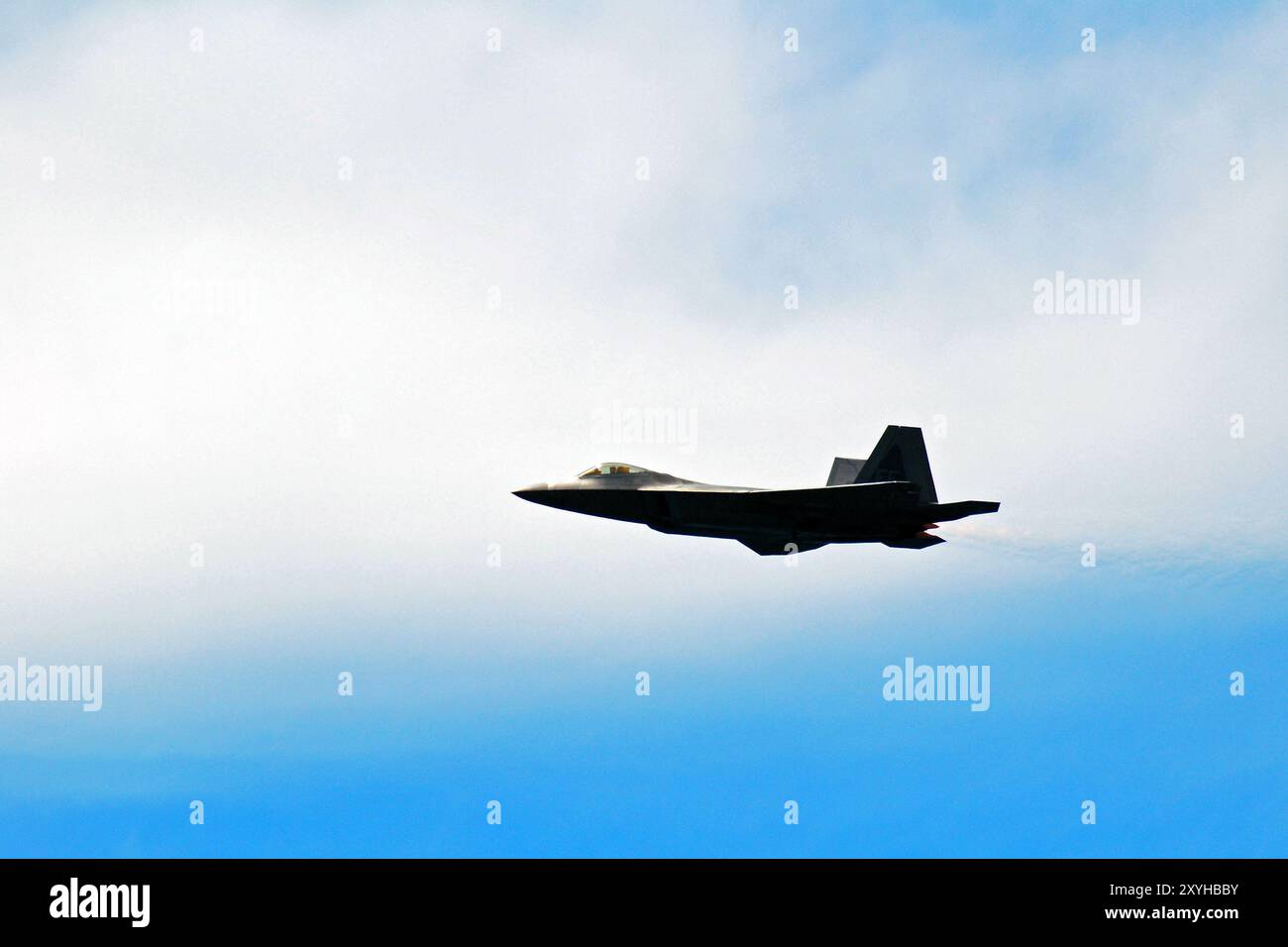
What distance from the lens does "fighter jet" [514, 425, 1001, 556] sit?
198 ft

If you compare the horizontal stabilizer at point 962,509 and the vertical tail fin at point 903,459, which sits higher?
the vertical tail fin at point 903,459

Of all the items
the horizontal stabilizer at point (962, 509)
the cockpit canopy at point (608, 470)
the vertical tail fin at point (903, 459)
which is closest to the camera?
the horizontal stabilizer at point (962, 509)

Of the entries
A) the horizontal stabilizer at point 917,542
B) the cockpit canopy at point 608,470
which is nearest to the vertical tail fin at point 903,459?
the horizontal stabilizer at point 917,542

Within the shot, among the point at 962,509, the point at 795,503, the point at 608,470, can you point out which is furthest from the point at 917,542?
the point at 608,470

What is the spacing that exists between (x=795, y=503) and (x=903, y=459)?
511 cm

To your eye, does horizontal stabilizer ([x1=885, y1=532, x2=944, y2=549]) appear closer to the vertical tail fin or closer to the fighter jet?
the fighter jet

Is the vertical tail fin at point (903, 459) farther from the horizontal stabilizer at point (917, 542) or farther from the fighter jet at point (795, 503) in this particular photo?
the horizontal stabilizer at point (917, 542)

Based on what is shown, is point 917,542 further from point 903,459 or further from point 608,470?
point 608,470

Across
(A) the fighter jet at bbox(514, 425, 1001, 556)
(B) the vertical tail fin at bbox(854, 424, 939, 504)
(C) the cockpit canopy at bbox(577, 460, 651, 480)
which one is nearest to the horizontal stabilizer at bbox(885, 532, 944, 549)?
(A) the fighter jet at bbox(514, 425, 1001, 556)

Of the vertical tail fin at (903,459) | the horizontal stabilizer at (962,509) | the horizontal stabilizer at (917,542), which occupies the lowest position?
the horizontal stabilizer at (917,542)

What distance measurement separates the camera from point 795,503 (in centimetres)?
6059

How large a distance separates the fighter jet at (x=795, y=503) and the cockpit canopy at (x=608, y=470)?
4cm

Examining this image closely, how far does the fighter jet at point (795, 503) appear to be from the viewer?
6038 cm

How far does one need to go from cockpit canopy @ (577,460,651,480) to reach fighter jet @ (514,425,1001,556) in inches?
1.7
